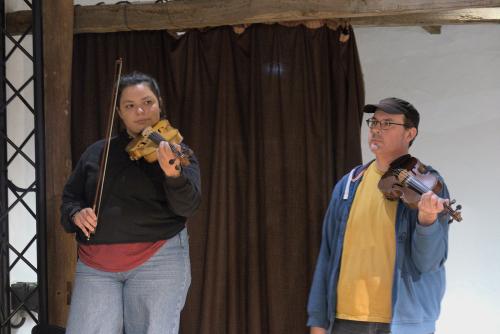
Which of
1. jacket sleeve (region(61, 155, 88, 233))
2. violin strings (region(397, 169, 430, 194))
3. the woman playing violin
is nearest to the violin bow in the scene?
the woman playing violin

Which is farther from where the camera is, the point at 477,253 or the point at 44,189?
the point at 477,253

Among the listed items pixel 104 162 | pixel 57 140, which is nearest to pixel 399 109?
pixel 104 162

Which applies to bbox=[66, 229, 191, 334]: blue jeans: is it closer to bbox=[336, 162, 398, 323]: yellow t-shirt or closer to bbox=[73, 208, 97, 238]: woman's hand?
bbox=[73, 208, 97, 238]: woman's hand

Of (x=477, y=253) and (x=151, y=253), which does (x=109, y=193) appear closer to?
(x=151, y=253)

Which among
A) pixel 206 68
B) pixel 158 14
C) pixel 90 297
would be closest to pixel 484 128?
pixel 206 68

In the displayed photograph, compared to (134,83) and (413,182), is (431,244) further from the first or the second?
(134,83)

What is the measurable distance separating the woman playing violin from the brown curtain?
1.04 metres

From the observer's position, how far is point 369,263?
246cm

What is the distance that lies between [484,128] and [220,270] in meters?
1.82

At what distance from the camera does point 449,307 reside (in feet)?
13.3

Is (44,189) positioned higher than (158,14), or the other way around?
(158,14)

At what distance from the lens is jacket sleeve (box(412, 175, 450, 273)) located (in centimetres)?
227

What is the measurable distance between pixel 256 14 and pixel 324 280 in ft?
5.14

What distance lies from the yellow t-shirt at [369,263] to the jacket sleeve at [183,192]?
597mm
